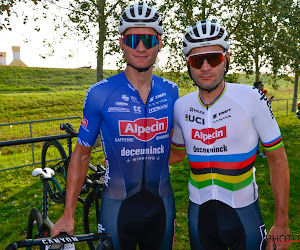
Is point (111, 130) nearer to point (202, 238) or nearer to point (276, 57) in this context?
point (202, 238)

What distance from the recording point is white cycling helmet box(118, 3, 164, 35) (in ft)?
9.32

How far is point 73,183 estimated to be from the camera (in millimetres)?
2701

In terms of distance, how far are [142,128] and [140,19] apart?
1.03 metres

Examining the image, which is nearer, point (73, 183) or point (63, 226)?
point (63, 226)

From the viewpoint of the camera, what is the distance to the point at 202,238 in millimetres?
2688

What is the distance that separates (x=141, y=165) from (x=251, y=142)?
101 cm

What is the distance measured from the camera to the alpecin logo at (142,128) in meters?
2.79

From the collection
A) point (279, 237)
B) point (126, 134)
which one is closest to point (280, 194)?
point (279, 237)

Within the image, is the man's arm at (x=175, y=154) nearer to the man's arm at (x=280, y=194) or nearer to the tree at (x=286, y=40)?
the man's arm at (x=280, y=194)

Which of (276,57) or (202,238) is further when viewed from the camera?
(276,57)

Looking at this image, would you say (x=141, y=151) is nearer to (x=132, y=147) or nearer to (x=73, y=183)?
(x=132, y=147)

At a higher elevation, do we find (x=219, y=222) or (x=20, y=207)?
(x=219, y=222)

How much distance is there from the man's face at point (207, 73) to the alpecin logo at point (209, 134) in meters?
0.38

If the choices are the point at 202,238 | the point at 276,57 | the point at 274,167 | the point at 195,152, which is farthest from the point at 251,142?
the point at 276,57
